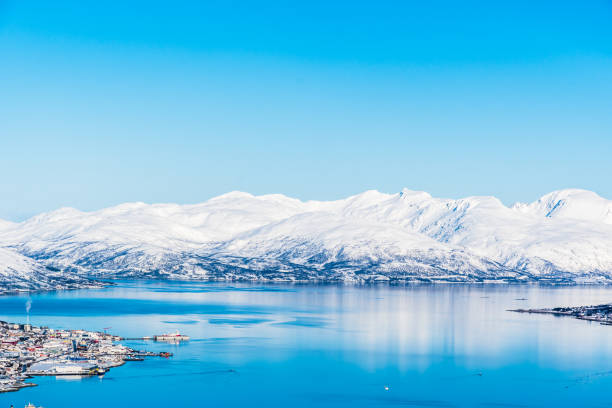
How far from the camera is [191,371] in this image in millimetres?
68125

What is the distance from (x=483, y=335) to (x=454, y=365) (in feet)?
84.5

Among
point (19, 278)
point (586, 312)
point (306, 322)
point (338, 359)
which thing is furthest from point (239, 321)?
point (19, 278)

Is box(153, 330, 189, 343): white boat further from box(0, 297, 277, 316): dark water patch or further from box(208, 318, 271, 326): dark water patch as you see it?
box(0, 297, 277, 316): dark water patch

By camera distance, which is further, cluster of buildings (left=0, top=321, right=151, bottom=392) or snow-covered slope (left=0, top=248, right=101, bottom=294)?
snow-covered slope (left=0, top=248, right=101, bottom=294)

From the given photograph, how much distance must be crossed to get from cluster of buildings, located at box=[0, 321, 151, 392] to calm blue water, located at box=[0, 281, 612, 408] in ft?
7.50

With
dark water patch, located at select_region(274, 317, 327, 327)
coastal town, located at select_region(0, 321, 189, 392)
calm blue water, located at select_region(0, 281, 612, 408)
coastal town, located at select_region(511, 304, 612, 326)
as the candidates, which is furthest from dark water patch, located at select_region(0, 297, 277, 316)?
coastal town, located at select_region(511, 304, 612, 326)

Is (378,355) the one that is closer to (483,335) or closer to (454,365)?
(454,365)

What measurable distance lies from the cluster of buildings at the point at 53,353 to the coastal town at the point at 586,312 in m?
78.9

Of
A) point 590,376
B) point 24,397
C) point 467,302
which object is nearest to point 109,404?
point 24,397

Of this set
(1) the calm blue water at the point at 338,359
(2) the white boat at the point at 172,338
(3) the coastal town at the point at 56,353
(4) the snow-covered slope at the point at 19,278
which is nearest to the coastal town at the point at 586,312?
(1) the calm blue water at the point at 338,359

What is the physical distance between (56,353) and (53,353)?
1.15ft

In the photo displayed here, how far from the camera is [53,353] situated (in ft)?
242

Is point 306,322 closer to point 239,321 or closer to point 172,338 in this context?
point 239,321

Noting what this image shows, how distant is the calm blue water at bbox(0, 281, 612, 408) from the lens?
59.4 metres
